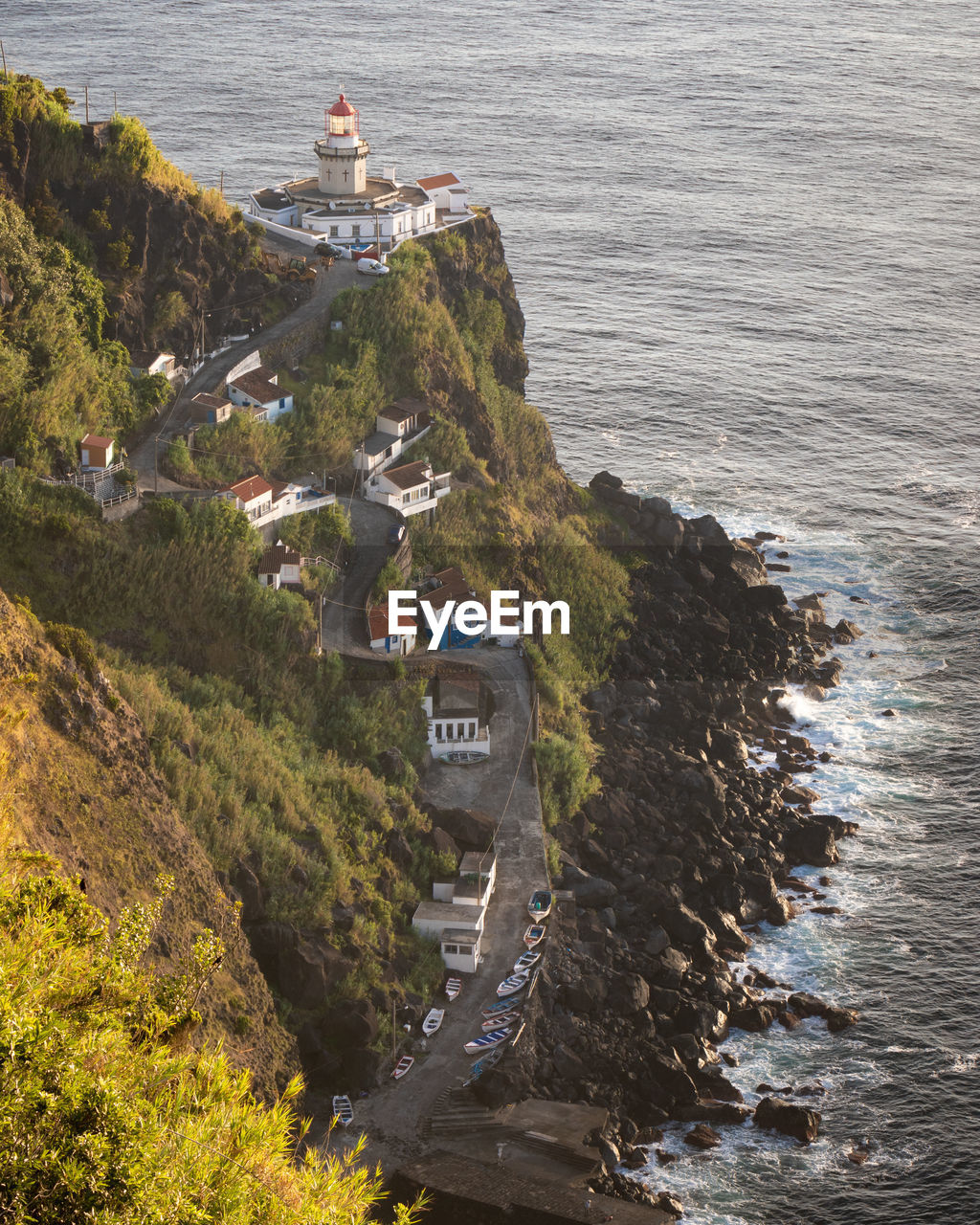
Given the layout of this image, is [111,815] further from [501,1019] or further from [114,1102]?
[114,1102]

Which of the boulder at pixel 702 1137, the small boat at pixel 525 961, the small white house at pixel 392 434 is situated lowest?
the boulder at pixel 702 1137

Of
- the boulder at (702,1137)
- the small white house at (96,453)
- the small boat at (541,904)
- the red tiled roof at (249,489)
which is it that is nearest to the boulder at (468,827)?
the small boat at (541,904)

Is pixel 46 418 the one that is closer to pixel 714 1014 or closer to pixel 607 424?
pixel 714 1014

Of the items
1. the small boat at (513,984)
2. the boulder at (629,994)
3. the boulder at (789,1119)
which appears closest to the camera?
the boulder at (789,1119)

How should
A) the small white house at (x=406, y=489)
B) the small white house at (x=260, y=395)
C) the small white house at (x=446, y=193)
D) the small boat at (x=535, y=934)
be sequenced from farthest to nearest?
1. the small white house at (x=446, y=193)
2. the small white house at (x=406, y=489)
3. the small white house at (x=260, y=395)
4. the small boat at (x=535, y=934)

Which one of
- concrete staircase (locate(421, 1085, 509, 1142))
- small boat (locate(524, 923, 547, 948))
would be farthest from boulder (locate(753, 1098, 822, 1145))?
concrete staircase (locate(421, 1085, 509, 1142))

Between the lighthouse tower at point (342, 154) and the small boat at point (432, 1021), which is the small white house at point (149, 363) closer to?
the lighthouse tower at point (342, 154)
